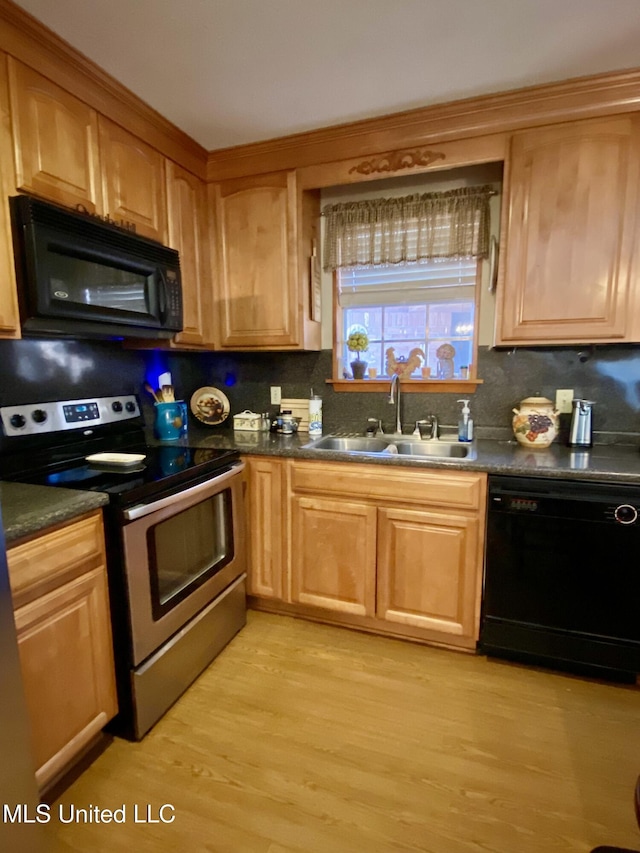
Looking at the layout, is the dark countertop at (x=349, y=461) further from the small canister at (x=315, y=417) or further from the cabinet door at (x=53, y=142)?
the cabinet door at (x=53, y=142)

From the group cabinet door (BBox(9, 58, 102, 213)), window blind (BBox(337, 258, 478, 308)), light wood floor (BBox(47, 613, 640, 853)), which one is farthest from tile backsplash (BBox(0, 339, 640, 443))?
light wood floor (BBox(47, 613, 640, 853))

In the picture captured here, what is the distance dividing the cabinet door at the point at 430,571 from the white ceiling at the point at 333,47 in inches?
Result: 70.3

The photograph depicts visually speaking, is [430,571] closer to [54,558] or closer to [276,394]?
[276,394]

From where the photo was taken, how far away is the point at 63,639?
1323mm

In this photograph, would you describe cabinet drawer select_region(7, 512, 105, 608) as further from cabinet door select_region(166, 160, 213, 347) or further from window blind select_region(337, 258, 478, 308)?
window blind select_region(337, 258, 478, 308)

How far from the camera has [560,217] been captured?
6.31ft

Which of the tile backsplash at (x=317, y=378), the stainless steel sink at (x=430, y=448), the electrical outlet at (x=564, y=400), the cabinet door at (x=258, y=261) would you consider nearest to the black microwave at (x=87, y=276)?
the tile backsplash at (x=317, y=378)

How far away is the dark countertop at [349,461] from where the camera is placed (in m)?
1.27

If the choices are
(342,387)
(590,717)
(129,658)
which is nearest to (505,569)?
(590,717)

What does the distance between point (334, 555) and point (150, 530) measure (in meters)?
0.94

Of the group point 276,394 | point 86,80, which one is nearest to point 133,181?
point 86,80

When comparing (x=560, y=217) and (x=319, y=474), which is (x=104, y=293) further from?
(x=560, y=217)

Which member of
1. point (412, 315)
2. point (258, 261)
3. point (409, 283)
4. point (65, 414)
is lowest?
point (65, 414)

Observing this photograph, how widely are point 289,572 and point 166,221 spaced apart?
72.0 inches
